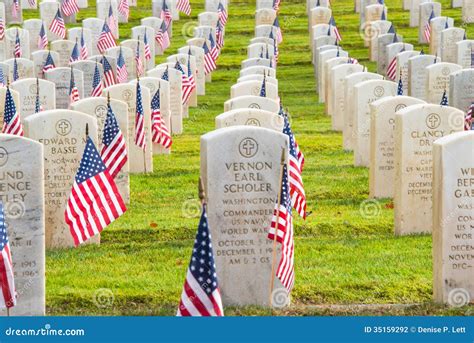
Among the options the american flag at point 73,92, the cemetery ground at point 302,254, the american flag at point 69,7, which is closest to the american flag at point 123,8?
the american flag at point 69,7

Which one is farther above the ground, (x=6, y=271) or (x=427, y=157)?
(x=427, y=157)

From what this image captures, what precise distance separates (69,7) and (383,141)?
85.7ft

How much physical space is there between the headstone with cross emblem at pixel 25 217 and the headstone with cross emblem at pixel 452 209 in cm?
429

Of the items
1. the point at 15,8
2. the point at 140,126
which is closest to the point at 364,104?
the point at 140,126

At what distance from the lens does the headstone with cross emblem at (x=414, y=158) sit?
17672 mm

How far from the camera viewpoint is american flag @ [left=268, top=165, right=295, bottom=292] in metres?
13.8

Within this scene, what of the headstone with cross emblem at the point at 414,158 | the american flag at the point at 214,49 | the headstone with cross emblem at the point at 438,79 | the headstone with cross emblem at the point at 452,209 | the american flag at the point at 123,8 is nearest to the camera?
the headstone with cross emblem at the point at 452,209

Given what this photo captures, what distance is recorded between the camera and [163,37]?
Answer: 4091cm

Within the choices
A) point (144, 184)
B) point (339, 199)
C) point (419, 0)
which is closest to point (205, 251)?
point (339, 199)

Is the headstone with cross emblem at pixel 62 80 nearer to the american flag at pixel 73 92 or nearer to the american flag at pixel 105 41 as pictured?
the american flag at pixel 73 92

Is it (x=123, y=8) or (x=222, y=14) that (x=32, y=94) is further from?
(x=123, y=8)

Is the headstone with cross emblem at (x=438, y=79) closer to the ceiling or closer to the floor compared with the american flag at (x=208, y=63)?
closer to the ceiling

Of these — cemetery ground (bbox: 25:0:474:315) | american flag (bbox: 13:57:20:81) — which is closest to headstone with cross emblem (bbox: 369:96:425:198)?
cemetery ground (bbox: 25:0:474:315)

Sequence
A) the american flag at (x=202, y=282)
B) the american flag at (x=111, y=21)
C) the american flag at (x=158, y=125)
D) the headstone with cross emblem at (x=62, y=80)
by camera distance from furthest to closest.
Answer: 1. the american flag at (x=111, y=21)
2. the headstone with cross emblem at (x=62, y=80)
3. the american flag at (x=158, y=125)
4. the american flag at (x=202, y=282)
